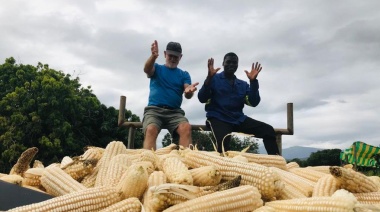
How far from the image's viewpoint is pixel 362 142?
15.8m

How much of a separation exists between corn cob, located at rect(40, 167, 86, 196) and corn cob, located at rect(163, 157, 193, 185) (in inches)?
22.0

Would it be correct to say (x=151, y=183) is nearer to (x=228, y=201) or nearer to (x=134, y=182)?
(x=134, y=182)

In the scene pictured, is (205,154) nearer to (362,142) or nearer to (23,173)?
(23,173)

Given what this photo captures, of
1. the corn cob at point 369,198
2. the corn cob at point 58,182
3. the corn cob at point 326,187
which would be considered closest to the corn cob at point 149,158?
the corn cob at point 58,182

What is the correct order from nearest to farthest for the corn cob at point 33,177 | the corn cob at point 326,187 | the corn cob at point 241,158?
1. the corn cob at point 326,187
2. the corn cob at point 33,177
3. the corn cob at point 241,158

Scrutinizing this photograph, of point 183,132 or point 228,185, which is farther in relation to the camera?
point 183,132

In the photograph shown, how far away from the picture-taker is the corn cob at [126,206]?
223cm

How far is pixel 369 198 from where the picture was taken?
8.63 ft

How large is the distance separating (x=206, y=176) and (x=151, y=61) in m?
4.53

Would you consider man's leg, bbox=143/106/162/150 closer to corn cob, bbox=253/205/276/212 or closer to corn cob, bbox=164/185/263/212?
corn cob, bbox=164/185/263/212

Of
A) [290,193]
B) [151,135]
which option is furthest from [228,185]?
[151,135]

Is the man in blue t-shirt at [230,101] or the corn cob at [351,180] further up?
the man in blue t-shirt at [230,101]

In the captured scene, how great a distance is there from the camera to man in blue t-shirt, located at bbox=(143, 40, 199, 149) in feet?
23.3

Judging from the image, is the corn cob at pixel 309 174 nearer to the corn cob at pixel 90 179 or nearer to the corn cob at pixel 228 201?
the corn cob at pixel 228 201
